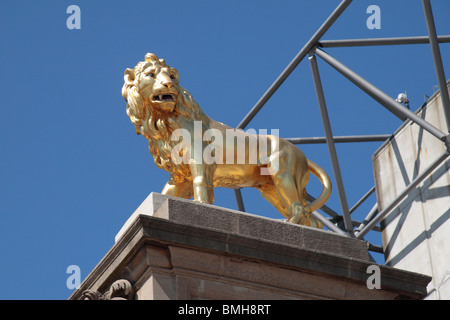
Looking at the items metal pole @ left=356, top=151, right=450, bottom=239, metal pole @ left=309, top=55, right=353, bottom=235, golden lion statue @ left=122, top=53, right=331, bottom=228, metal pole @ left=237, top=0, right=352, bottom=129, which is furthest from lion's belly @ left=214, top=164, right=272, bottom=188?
metal pole @ left=237, top=0, right=352, bottom=129

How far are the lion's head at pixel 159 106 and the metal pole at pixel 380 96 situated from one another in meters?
4.58

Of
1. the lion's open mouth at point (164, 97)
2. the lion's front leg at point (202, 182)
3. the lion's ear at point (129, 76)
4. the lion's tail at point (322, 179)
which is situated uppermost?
the lion's ear at point (129, 76)

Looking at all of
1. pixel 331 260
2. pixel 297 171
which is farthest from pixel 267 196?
pixel 331 260

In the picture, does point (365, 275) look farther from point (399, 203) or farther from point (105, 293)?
point (399, 203)

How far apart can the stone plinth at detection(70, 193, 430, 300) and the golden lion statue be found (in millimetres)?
2181

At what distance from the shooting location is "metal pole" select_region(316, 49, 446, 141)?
20.0m

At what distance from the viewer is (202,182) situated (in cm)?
1706

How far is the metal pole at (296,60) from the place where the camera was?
71.1 feet

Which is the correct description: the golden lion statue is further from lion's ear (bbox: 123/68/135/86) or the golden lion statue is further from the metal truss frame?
the metal truss frame

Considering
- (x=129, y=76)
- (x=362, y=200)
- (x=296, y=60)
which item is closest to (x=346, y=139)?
(x=362, y=200)

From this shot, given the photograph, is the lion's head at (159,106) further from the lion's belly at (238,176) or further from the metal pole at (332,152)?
the metal pole at (332,152)

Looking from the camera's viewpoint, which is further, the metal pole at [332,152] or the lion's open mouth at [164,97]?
the metal pole at [332,152]

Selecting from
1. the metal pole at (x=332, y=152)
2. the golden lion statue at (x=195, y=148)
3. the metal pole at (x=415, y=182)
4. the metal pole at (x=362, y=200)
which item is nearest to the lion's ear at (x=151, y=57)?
the golden lion statue at (x=195, y=148)

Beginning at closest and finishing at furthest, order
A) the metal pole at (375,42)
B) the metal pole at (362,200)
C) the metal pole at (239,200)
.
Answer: the metal pole at (375,42)
the metal pole at (239,200)
the metal pole at (362,200)
